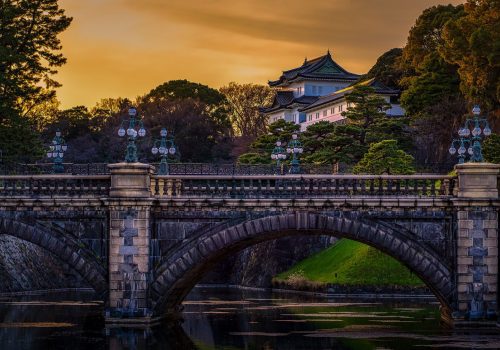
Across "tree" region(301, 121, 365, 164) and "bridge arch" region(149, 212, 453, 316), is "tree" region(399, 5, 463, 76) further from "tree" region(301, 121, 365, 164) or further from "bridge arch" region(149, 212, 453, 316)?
"bridge arch" region(149, 212, 453, 316)

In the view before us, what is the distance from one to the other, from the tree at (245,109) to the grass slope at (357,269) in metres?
70.8

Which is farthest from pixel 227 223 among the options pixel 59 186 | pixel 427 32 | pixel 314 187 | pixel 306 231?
pixel 427 32

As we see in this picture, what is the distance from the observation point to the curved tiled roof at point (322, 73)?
5704 inches

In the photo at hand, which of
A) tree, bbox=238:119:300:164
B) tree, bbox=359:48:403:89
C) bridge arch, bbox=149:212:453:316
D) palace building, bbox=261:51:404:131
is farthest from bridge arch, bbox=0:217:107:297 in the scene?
palace building, bbox=261:51:404:131

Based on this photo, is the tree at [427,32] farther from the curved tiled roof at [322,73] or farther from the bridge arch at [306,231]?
the bridge arch at [306,231]

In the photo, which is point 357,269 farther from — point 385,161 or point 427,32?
point 427,32

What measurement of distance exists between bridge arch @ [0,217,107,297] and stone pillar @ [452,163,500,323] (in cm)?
1439

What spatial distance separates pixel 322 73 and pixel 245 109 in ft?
42.3

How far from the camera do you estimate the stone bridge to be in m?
46.0

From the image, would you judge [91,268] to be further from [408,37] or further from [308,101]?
[308,101]

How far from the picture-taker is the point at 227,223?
46938 mm

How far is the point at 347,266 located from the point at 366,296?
14.0ft

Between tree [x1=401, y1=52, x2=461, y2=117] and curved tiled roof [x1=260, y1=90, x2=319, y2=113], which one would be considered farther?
curved tiled roof [x1=260, y1=90, x2=319, y2=113]

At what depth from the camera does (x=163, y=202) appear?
47188 mm
